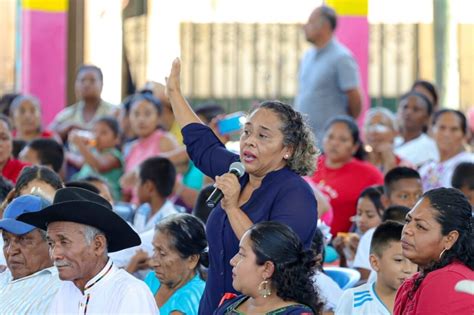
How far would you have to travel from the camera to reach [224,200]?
5.60 m

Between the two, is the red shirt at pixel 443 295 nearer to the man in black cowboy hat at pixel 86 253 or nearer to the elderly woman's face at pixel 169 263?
the man in black cowboy hat at pixel 86 253

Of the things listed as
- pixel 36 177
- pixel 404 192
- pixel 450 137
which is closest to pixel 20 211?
pixel 36 177

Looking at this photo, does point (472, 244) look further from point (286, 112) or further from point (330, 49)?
point (330, 49)

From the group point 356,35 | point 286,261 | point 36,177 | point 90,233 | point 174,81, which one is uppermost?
point 356,35

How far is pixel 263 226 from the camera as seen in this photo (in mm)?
5445

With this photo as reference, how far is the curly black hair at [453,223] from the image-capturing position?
5316 mm

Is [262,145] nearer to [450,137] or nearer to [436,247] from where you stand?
[436,247]

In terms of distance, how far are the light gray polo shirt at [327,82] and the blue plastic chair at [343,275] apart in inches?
140

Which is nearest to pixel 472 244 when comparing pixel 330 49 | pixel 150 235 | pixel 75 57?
pixel 150 235

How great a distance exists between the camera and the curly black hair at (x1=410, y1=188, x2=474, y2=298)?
5.32 m

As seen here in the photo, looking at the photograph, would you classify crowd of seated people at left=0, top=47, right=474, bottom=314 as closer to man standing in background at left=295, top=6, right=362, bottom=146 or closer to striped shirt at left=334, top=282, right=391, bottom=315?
striped shirt at left=334, top=282, right=391, bottom=315

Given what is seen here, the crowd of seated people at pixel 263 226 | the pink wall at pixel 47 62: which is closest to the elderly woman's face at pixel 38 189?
the crowd of seated people at pixel 263 226

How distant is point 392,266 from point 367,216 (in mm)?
1977

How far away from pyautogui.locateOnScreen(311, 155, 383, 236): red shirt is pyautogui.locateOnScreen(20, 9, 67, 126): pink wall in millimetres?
5675
